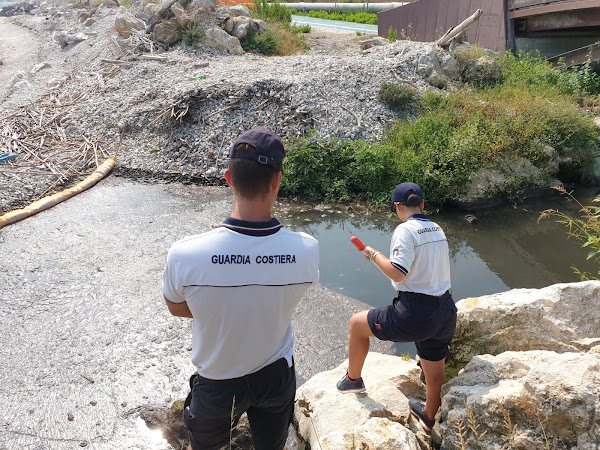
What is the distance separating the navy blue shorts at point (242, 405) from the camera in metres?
2.12

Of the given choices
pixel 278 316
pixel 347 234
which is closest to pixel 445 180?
pixel 347 234

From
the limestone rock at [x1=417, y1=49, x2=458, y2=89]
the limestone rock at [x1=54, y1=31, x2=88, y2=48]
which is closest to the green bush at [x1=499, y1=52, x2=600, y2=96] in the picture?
the limestone rock at [x1=417, y1=49, x2=458, y2=89]

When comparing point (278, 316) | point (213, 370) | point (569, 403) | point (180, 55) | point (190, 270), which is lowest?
point (569, 403)

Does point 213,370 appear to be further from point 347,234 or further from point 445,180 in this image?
point 445,180

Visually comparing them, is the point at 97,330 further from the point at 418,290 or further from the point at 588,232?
the point at 588,232

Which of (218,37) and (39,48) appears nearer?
(218,37)

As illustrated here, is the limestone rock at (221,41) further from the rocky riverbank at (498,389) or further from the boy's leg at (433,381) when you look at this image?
the boy's leg at (433,381)

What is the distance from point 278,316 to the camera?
6.75ft

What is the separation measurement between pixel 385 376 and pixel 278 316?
1.90m

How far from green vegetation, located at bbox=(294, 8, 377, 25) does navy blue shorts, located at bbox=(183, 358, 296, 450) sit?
2611 centimetres

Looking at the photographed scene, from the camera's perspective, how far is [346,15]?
27.4m

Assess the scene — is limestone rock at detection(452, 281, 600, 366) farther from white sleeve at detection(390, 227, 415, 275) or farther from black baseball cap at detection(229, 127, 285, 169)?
black baseball cap at detection(229, 127, 285, 169)

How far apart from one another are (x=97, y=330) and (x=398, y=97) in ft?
25.9

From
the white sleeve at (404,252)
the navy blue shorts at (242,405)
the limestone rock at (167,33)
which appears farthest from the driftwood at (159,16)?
the navy blue shorts at (242,405)
